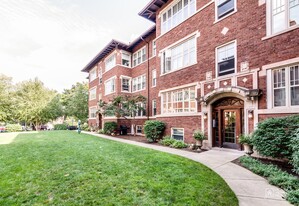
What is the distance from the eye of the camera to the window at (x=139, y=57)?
60.3 feet

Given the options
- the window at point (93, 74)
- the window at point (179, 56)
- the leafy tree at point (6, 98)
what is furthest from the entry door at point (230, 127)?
the leafy tree at point (6, 98)

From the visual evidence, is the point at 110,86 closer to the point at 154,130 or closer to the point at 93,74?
the point at 93,74

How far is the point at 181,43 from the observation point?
39.3 feet

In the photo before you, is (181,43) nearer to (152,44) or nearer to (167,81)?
(167,81)

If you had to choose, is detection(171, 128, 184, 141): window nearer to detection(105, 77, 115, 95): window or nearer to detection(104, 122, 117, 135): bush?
detection(104, 122, 117, 135): bush

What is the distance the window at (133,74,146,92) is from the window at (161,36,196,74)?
5277mm

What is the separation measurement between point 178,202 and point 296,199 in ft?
8.30

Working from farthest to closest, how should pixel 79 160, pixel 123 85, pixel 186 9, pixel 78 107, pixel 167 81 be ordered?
pixel 78 107, pixel 123 85, pixel 167 81, pixel 186 9, pixel 79 160

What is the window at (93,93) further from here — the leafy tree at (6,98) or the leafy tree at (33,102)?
the leafy tree at (6,98)

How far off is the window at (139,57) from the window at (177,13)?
5.07 meters

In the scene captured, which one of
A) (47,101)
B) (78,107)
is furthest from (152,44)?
(47,101)

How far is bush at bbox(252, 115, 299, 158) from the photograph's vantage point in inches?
227

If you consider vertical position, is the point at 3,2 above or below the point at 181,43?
above

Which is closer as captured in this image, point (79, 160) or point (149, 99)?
point (79, 160)
